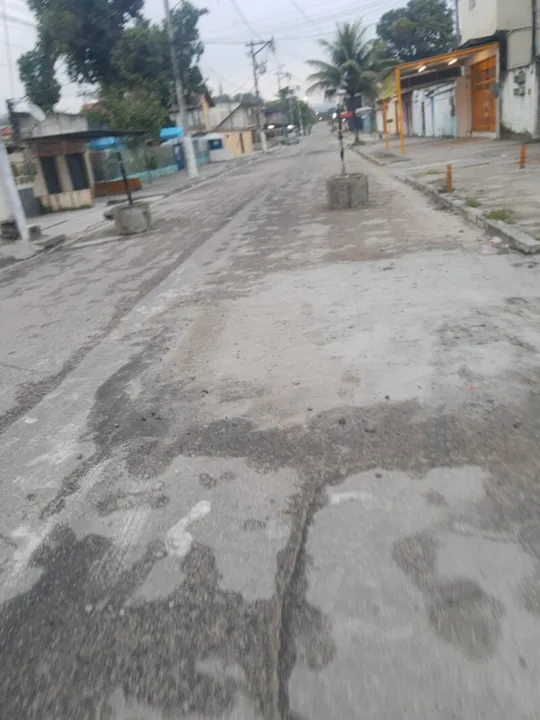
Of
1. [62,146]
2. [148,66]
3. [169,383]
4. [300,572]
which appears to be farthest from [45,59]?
[300,572]

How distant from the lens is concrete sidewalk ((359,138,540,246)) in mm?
9508

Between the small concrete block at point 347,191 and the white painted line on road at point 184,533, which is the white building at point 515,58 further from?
the white painted line on road at point 184,533

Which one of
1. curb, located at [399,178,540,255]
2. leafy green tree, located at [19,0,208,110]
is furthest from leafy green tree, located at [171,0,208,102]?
curb, located at [399,178,540,255]

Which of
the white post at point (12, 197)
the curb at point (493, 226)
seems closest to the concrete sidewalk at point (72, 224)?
the white post at point (12, 197)

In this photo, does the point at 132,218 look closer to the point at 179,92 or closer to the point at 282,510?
the point at 282,510

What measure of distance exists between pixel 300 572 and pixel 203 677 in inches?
24.2

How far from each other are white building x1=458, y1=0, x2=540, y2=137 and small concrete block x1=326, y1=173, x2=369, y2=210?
12.2 m

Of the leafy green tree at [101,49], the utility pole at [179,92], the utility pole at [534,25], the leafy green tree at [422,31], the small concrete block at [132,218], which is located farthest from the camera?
the leafy green tree at [422,31]

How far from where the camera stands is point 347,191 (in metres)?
12.4

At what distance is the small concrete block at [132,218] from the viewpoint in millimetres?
14078

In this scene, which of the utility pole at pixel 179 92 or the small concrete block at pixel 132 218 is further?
the utility pole at pixel 179 92

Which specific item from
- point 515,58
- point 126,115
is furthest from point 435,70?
point 126,115

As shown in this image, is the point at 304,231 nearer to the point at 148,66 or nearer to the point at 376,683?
the point at 376,683

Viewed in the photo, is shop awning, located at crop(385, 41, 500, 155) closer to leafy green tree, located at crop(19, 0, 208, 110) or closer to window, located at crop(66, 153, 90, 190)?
window, located at crop(66, 153, 90, 190)
